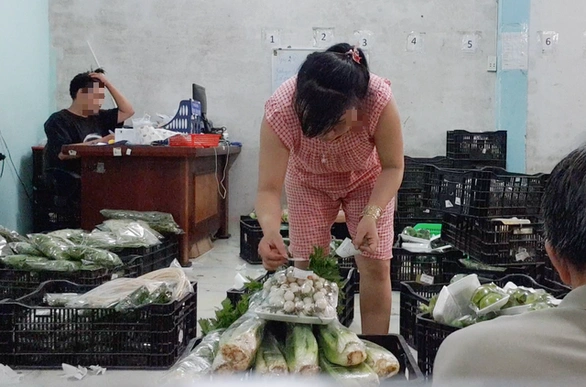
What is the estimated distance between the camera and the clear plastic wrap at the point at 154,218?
400cm

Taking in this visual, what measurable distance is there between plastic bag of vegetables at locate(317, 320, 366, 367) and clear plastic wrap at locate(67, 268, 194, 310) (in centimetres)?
86

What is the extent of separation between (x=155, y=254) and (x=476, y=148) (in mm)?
2915

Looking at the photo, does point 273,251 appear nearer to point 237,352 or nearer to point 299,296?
point 299,296

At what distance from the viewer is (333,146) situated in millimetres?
2225

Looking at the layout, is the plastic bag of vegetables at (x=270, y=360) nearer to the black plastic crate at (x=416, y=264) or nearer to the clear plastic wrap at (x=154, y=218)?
the black plastic crate at (x=416, y=264)

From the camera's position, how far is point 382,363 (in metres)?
1.67

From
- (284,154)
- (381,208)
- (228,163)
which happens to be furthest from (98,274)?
(228,163)

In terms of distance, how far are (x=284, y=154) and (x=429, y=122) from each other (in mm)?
4027

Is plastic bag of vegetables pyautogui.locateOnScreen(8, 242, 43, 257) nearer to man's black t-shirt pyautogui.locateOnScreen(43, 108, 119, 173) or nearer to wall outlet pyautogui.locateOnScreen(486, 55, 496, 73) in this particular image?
man's black t-shirt pyautogui.locateOnScreen(43, 108, 119, 173)

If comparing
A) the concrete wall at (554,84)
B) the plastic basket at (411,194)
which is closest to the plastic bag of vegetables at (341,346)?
the plastic basket at (411,194)

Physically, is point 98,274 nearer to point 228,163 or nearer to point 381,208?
point 381,208

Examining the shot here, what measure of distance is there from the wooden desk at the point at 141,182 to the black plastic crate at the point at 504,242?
1.99 m

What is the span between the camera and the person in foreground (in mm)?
1863

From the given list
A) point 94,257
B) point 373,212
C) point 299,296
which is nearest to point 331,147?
point 373,212
